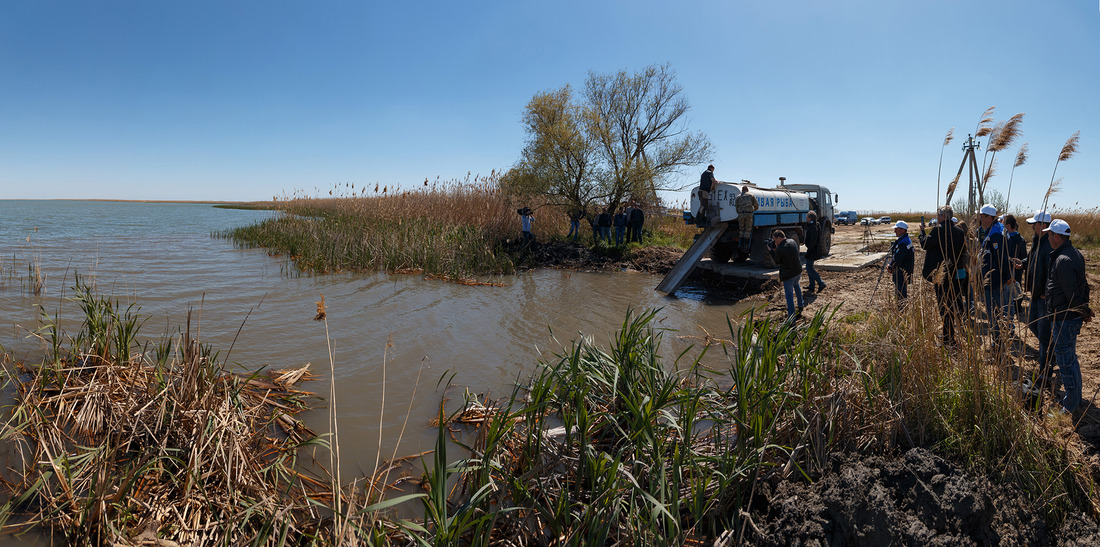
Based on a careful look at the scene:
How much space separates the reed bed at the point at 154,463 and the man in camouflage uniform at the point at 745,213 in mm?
10168

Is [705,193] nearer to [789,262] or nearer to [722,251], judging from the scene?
[722,251]

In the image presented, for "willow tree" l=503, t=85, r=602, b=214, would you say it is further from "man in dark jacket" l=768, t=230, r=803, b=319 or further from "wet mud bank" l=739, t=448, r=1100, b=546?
"wet mud bank" l=739, t=448, r=1100, b=546

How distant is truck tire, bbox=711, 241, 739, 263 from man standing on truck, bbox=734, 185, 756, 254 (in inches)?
36.3

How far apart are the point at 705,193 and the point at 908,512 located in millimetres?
10445

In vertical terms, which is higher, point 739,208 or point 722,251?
point 739,208

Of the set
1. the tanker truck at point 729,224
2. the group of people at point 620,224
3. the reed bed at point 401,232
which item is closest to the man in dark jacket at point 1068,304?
the tanker truck at point 729,224

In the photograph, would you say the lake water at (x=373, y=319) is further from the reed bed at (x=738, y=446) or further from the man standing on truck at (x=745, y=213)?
the man standing on truck at (x=745, y=213)

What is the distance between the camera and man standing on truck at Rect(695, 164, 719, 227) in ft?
39.6

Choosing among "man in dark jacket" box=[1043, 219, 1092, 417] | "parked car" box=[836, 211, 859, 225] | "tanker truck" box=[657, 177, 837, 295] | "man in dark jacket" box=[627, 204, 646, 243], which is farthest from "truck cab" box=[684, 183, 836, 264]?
"parked car" box=[836, 211, 859, 225]

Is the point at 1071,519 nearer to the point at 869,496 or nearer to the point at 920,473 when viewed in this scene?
the point at 920,473

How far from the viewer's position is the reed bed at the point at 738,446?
2418 millimetres

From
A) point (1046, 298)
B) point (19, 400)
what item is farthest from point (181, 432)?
point (1046, 298)

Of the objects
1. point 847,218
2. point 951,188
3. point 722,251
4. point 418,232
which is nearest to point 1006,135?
point 951,188

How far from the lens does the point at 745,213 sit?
37.1ft
